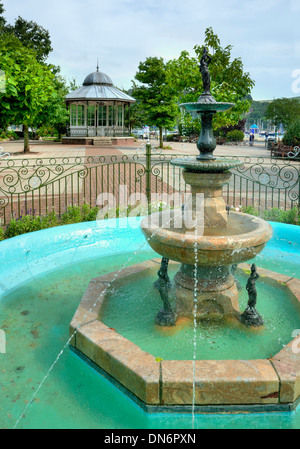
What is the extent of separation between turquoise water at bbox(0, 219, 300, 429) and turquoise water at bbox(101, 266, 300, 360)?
0.60 meters

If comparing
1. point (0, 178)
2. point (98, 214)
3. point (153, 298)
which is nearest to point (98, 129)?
point (0, 178)

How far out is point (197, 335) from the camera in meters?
4.08

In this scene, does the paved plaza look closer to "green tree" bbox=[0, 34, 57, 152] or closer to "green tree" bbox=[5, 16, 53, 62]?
"green tree" bbox=[0, 34, 57, 152]

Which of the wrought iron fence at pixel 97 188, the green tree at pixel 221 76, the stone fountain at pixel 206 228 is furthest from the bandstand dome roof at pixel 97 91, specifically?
the stone fountain at pixel 206 228

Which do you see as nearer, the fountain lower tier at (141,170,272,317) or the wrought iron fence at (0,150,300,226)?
the fountain lower tier at (141,170,272,317)

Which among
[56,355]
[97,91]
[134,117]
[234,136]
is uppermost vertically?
[97,91]

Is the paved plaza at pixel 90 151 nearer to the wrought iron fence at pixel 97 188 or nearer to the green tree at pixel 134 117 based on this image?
the wrought iron fence at pixel 97 188

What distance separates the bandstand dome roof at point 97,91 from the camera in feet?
123

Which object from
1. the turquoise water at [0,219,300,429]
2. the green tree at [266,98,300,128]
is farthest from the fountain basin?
the green tree at [266,98,300,128]

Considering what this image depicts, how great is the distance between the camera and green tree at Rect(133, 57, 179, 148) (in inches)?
1169

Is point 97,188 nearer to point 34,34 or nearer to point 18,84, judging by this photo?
point 18,84

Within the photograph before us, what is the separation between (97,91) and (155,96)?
1049cm

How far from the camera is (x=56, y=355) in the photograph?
3863 mm

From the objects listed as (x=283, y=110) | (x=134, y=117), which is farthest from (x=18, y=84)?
(x=134, y=117)
